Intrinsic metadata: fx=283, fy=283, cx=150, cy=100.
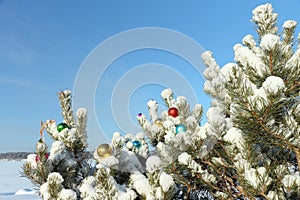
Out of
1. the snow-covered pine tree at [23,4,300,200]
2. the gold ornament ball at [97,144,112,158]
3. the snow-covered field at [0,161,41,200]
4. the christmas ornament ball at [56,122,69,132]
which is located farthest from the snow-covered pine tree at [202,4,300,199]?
the snow-covered field at [0,161,41,200]


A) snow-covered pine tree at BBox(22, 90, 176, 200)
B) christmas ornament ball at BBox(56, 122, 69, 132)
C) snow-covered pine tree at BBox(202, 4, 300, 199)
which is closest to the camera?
snow-covered pine tree at BBox(202, 4, 300, 199)

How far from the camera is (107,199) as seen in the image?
5.80 feet

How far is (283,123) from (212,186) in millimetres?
672

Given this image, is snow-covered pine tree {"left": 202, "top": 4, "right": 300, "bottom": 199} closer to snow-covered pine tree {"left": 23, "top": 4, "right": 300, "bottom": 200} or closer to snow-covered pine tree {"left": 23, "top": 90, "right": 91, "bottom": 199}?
snow-covered pine tree {"left": 23, "top": 4, "right": 300, "bottom": 200}

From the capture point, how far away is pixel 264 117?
1.41m

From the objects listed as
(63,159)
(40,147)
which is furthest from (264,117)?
(63,159)

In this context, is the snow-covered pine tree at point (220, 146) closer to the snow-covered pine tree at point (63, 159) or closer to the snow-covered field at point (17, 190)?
the snow-covered pine tree at point (63, 159)

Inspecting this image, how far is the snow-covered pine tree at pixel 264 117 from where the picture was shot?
138 cm

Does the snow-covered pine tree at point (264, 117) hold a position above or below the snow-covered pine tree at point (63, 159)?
below

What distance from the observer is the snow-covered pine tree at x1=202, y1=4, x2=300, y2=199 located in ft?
4.54

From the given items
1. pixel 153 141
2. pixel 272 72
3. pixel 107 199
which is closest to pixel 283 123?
pixel 272 72

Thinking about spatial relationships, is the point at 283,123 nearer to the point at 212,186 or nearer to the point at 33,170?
the point at 212,186

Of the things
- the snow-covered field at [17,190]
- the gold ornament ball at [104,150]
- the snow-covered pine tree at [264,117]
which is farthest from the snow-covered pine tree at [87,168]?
the snow-covered field at [17,190]

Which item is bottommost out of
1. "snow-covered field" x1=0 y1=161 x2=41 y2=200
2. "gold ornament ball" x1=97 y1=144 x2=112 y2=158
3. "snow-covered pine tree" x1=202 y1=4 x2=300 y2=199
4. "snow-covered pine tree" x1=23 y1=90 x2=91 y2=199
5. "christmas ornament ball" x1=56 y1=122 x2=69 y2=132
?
"snow-covered pine tree" x1=202 y1=4 x2=300 y2=199
